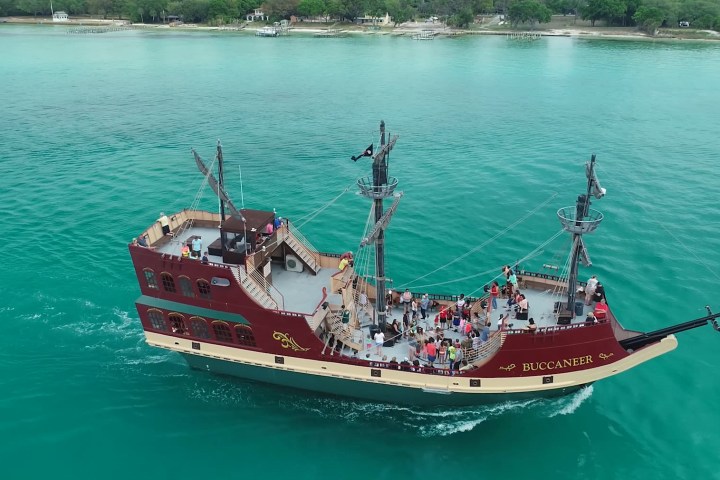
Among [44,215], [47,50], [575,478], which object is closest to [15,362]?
[44,215]

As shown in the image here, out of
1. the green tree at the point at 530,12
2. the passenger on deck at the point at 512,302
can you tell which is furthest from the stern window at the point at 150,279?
the green tree at the point at 530,12

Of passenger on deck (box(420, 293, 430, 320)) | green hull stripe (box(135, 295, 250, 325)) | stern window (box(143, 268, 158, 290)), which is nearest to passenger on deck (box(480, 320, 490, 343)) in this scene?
passenger on deck (box(420, 293, 430, 320))

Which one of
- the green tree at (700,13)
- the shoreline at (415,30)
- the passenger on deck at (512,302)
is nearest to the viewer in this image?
the passenger on deck at (512,302)

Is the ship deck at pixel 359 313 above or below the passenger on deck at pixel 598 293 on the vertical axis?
below

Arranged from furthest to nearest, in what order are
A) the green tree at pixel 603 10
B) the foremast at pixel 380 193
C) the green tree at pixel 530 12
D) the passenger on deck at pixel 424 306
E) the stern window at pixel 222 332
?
the green tree at pixel 530 12 < the green tree at pixel 603 10 < the passenger on deck at pixel 424 306 < the stern window at pixel 222 332 < the foremast at pixel 380 193

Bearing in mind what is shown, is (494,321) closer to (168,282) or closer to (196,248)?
(196,248)

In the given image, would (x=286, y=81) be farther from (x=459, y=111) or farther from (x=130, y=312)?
(x=130, y=312)

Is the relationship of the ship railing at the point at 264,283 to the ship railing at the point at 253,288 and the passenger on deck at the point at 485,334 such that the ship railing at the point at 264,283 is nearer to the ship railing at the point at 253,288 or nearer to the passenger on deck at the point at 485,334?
the ship railing at the point at 253,288

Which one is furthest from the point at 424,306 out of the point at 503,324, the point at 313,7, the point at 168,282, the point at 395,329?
the point at 313,7
